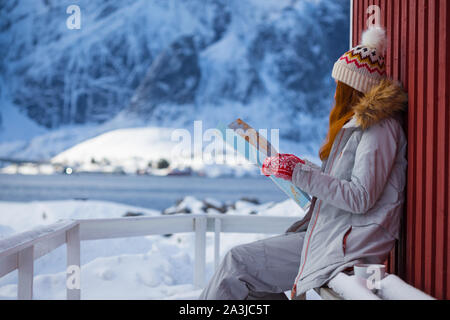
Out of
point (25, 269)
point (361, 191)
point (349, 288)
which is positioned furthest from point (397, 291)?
point (25, 269)

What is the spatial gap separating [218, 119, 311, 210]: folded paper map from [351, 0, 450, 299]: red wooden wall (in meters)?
0.45

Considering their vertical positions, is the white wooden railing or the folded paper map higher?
the folded paper map

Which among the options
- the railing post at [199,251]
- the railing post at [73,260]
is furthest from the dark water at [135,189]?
the railing post at [73,260]

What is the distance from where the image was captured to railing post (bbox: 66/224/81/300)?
213cm

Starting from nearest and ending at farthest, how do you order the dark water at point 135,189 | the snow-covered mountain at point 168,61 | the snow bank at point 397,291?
the snow bank at point 397,291, the dark water at point 135,189, the snow-covered mountain at point 168,61

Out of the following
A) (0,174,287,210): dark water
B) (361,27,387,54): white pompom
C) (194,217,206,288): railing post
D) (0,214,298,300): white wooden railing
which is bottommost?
(0,174,287,210): dark water

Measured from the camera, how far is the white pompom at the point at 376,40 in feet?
4.82

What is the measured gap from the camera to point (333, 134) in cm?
148

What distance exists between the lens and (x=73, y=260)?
2154 millimetres


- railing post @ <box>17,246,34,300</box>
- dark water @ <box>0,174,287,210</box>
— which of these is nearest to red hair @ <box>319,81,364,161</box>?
railing post @ <box>17,246,34,300</box>

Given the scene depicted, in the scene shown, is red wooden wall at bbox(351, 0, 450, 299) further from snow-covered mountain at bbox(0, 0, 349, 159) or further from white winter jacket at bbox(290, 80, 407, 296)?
snow-covered mountain at bbox(0, 0, 349, 159)

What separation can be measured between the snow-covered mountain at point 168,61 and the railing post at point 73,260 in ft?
154

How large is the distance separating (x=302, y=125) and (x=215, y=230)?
146 feet

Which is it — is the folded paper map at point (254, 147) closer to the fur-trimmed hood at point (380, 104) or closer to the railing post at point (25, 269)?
the fur-trimmed hood at point (380, 104)
